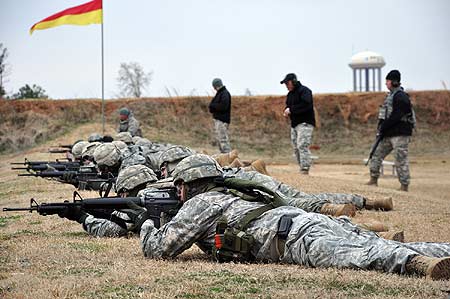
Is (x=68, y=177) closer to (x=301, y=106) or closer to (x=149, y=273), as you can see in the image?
(x=301, y=106)

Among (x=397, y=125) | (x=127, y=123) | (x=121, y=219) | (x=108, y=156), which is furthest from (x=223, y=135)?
(x=121, y=219)

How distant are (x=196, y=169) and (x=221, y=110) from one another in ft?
38.8

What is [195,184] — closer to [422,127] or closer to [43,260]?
[43,260]

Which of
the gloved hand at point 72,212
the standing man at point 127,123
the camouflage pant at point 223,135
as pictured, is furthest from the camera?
the standing man at point 127,123

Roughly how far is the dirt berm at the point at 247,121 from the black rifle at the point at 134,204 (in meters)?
22.3

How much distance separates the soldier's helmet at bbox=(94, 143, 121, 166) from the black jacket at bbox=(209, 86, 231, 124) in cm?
645

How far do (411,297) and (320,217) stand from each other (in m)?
1.57

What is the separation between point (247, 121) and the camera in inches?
1334

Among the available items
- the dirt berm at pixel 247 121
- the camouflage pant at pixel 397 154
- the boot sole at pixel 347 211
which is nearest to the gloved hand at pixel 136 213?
the boot sole at pixel 347 211

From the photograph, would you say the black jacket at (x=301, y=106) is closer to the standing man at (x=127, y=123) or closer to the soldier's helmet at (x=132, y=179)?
the standing man at (x=127, y=123)

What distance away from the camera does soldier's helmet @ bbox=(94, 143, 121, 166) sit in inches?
486

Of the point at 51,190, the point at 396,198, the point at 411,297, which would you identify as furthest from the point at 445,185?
the point at 411,297

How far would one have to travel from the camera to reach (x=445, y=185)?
62.3 feet

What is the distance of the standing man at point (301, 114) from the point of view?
53.0 feet
